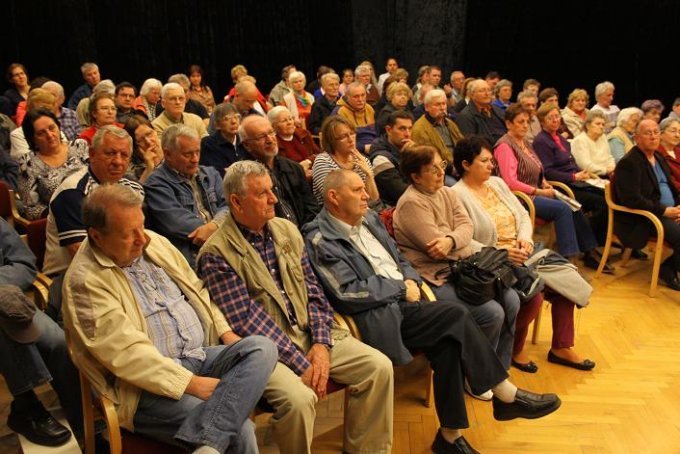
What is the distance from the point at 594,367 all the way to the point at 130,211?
2573mm

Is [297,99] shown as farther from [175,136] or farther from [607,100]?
[175,136]

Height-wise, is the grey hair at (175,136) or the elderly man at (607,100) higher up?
the grey hair at (175,136)

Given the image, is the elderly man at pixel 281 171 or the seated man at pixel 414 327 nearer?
the seated man at pixel 414 327

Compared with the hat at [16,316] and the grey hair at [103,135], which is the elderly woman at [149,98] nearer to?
the grey hair at [103,135]

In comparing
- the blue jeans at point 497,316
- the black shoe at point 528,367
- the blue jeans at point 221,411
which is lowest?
the black shoe at point 528,367

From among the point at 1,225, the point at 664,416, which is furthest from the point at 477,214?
the point at 1,225

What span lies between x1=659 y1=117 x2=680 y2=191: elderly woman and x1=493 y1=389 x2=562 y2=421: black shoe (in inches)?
115

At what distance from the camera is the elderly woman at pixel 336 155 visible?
151 inches

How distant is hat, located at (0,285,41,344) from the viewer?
2184 mm

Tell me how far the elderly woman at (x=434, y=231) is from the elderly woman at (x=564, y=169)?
83.1 inches

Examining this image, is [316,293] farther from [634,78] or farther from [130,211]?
[634,78]

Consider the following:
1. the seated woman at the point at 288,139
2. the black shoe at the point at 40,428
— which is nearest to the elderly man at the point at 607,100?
the seated woman at the point at 288,139

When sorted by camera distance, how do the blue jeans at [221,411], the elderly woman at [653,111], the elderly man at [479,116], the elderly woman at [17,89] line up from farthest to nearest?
the elderly woman at [17,89] < the elderly woman at [653,111] < the elderly man at [479,116] < the blue jeans at [221,411]

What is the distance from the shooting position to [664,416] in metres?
3.06
